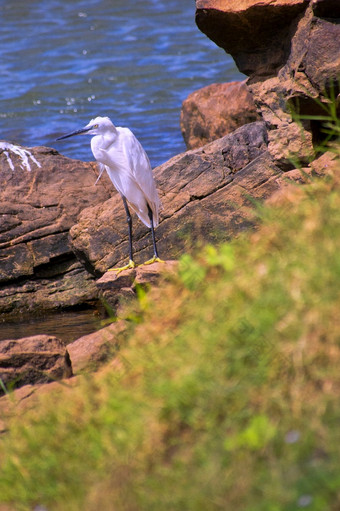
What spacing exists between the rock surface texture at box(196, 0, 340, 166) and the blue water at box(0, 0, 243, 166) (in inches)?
227

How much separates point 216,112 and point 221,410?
7.17m

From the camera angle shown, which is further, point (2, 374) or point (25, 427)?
point (2, 374)

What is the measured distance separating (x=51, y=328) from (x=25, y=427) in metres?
3.72

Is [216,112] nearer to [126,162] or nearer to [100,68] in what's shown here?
[126,162]

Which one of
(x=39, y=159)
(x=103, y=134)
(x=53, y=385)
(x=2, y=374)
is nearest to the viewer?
(x=53, y=385)

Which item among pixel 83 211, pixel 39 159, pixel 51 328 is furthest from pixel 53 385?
pixel 39 159

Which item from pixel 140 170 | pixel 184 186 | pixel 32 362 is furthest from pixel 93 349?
pixel 184 186

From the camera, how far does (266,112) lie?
5859mm

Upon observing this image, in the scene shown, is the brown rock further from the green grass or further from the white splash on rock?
the green grass

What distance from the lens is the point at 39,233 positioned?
299 inches

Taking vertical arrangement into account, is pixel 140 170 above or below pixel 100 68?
above

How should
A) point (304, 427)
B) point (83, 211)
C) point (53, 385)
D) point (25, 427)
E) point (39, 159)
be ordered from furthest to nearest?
point (39, 159) < point (83, 211) < point (53, 385) < point (25, 427) < point (304, 427)

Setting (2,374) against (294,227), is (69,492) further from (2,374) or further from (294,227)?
(2,374)

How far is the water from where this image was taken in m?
13.9
